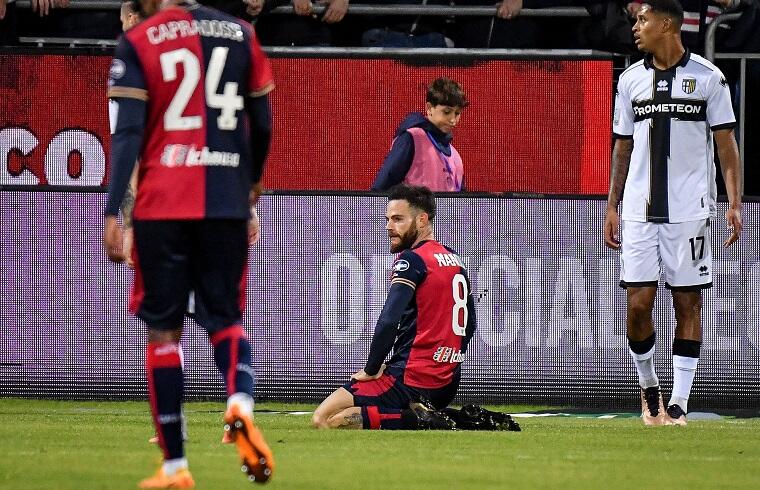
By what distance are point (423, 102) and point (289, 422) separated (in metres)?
3.22

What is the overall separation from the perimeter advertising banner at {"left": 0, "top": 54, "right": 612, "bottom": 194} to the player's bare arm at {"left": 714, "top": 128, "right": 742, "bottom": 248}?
222cm

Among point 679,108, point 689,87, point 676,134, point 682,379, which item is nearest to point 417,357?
point 682,379

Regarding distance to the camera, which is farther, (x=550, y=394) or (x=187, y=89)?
(x=550, y=394)

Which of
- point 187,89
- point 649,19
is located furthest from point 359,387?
point 187,89

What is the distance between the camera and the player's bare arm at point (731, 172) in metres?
9.55

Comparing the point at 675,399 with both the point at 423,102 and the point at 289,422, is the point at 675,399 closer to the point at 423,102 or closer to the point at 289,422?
the point at 289,422

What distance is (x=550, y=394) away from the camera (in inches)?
446

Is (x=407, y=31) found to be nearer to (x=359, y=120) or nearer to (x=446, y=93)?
(x=359, y=120)

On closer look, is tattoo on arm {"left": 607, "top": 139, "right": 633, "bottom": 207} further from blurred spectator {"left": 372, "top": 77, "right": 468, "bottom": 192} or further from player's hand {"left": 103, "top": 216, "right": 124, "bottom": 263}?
player's hand {"left": 103, "top": 216, "right": 124, "bottom": 263}

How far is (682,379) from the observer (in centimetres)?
969

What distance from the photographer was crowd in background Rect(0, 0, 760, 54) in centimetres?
1300

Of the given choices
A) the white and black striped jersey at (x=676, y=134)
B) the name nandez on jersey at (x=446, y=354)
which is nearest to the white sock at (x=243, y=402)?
the name nandez on jersey at (x=446, y=354)

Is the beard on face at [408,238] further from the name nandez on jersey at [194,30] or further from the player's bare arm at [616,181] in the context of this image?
the name nandez on jersey at [194,30]

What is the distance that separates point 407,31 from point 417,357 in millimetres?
5116
